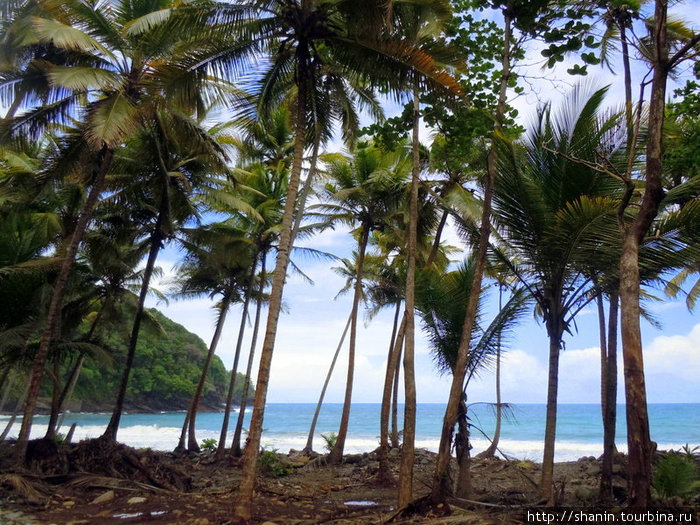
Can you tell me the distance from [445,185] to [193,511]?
417 inches

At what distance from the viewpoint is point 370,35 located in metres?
8.20

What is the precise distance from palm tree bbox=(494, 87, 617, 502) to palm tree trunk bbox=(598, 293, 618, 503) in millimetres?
1642

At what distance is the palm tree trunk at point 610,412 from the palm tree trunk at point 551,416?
4.89 feet

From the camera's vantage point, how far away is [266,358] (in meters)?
7.51

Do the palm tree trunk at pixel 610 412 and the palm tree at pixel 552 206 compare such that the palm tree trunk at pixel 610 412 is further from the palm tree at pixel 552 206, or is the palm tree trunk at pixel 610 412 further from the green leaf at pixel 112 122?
the green leaf at pixel 112 122

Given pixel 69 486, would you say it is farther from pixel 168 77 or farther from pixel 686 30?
pixel 686 30

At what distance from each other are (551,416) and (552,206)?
3.19 metres

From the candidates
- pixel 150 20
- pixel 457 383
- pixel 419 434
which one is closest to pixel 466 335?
pixel 457 383

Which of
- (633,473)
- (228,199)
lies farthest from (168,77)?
(633,473)

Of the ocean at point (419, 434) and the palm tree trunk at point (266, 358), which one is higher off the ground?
the palm tree trunk at point (266, 358)

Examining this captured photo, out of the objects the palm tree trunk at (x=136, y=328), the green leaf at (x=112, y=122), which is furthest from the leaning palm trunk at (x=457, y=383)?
the palm tree trunk at (x=136, y=328)

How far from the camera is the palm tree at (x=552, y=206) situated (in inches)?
305

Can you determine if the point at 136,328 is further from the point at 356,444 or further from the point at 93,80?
the point at 356,444

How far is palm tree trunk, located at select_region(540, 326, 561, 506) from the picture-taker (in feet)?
25.1
